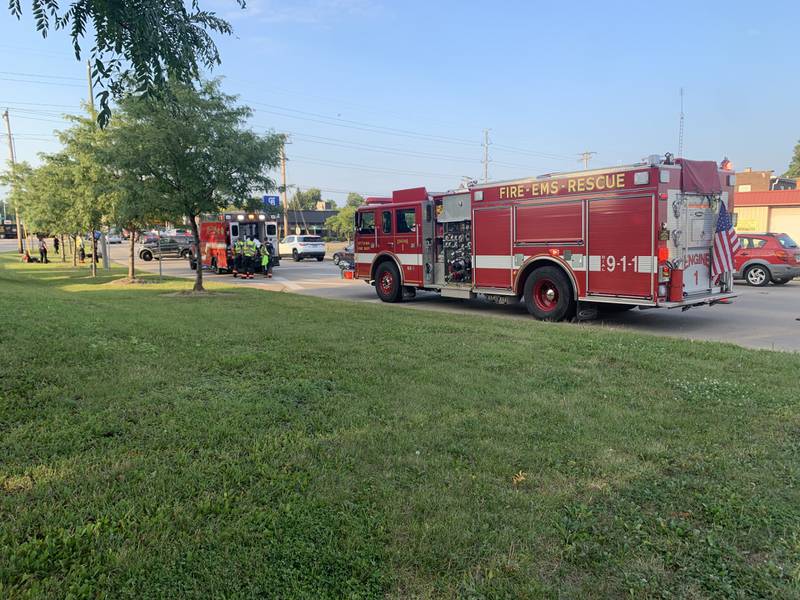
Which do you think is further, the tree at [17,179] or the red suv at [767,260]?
the tree at [17,179]

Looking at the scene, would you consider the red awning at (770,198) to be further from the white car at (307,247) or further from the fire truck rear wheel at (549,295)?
the fire truck rear wheel at (549,295)

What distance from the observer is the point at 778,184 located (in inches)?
2031

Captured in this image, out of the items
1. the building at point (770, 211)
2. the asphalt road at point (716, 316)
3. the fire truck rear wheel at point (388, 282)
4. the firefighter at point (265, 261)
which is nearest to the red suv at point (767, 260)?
the asphalt road at point (716, 316)

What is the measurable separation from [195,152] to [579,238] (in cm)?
957

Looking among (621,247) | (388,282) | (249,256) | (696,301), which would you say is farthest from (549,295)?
(249,256)

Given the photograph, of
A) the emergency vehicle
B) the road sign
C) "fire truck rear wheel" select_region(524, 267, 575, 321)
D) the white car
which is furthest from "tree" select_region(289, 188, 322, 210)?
"fire truck rear wheel" select_region(524, 267, 575, 321)

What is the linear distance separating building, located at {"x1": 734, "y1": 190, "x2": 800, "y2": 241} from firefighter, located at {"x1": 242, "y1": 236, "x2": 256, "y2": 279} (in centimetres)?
2546

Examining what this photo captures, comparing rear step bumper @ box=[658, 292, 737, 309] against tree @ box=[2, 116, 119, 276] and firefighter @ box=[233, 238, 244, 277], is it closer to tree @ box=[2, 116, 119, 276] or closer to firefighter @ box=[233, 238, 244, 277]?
tree @ box=[2, 116, 119, 276]

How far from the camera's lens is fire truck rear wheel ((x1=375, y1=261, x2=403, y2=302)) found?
15516 millimetres

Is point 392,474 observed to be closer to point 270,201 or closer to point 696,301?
point 696,301

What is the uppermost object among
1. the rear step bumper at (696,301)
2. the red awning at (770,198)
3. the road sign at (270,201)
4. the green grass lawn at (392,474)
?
the red awning at (770,198)

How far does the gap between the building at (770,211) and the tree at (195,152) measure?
27548 mm

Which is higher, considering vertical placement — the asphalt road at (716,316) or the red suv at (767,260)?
the red suv at (767,260)

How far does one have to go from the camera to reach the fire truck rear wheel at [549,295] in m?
11.4
